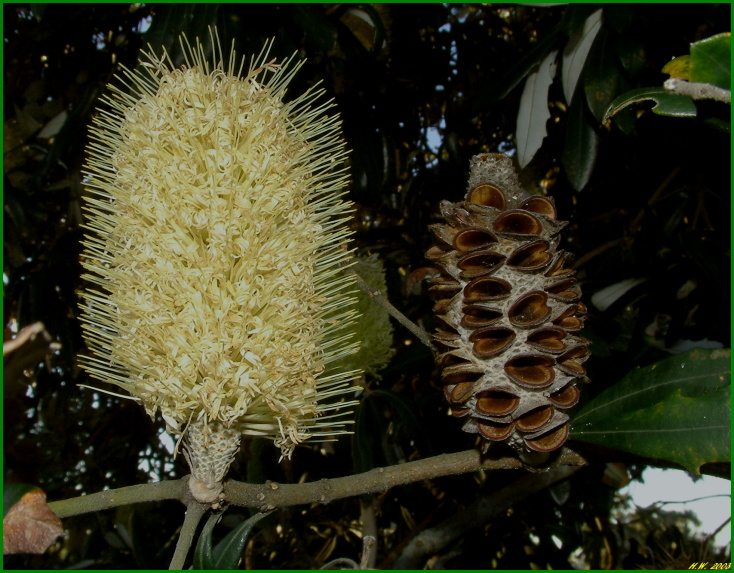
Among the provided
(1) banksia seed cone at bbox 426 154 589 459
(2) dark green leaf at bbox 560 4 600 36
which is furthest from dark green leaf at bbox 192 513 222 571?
(2) dark green leaf at bbox 560 4 600 36

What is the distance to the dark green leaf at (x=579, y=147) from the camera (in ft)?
3.43

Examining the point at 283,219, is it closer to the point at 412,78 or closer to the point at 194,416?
the point at 194,416

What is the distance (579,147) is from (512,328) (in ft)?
2.15

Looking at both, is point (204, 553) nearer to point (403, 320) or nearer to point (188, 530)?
point (188, 530)

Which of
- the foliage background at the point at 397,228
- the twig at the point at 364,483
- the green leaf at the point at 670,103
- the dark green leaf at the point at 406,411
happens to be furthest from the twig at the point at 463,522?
the green leaf at the point at 670,103

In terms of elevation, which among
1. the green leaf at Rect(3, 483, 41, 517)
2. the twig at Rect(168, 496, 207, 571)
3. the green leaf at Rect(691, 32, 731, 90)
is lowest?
the twig at Rect(168, 496, 207, 571)

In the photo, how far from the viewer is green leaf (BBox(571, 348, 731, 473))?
0.47 m

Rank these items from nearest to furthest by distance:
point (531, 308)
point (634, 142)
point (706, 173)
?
point (531, 308), point (706, 173), point (634, 142)

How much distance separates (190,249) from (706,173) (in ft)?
4.34

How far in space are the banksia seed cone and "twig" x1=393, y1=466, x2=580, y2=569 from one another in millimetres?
870

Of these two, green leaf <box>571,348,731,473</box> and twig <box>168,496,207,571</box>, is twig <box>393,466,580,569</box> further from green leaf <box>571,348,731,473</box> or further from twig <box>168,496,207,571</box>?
twig <box>168,496,207,571</box>

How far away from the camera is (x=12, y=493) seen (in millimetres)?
469

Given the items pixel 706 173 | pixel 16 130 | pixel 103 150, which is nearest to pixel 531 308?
pixel 103 150

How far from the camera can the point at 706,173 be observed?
141 cm
